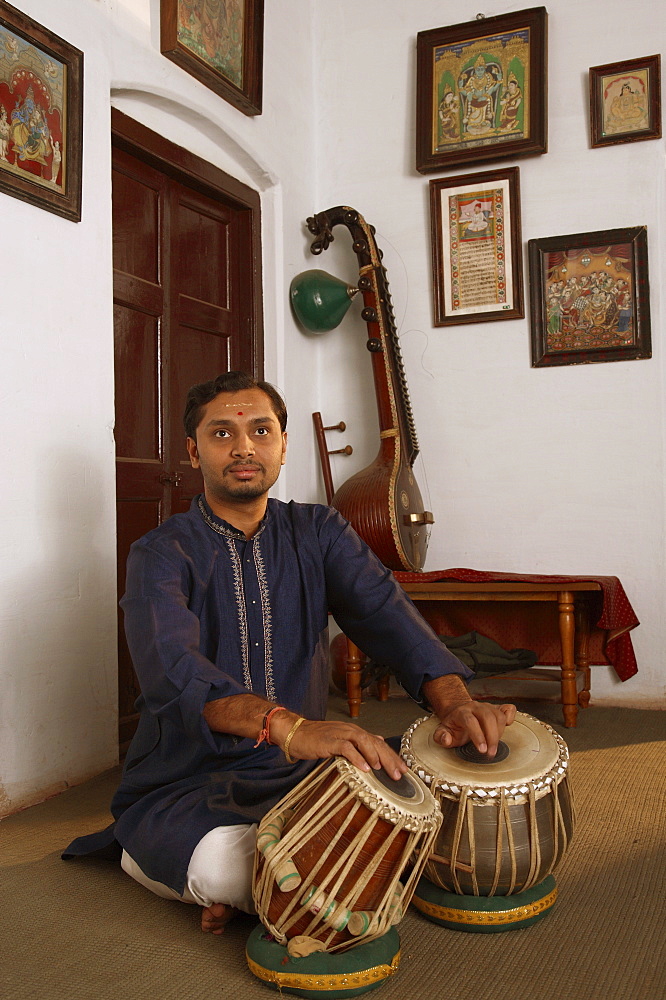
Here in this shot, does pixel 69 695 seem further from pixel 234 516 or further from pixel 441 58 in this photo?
pixel 441 58

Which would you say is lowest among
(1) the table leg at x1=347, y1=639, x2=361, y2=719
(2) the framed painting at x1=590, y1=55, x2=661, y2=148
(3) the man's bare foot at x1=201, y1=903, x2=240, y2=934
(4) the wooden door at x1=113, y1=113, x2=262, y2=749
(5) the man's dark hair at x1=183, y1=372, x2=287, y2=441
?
(3) the man's bare foot at x1=201, y1=903, x2=240, y2=934

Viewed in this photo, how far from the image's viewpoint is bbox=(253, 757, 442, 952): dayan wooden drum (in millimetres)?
1661

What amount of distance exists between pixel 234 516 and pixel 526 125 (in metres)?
3.16

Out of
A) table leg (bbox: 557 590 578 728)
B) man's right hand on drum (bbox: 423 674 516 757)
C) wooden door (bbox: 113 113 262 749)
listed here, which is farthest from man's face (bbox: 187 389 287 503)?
table leg (bbox: 557 590 578 728)

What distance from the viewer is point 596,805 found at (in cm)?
277

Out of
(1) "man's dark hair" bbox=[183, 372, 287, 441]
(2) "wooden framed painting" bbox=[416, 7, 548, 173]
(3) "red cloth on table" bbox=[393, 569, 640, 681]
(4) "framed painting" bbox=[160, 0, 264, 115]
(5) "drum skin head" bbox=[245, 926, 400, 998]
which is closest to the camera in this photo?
(5) "drum skin head" bbox=[245, 926, 400, 998]

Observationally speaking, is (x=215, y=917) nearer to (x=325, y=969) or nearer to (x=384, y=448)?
(x=325, y=969)

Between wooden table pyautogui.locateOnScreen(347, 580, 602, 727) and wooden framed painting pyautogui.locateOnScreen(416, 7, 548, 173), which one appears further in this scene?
wooden framed painting pyautogui.locateOnScreen(416, 7, 548, 173)

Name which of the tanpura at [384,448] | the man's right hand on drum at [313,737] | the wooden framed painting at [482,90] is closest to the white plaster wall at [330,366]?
the wooden framed painting at [482,90]

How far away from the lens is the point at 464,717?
6.33ft

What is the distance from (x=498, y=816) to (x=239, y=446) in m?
1.09

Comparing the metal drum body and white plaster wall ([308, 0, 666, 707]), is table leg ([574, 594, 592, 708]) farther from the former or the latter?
the metal drum body

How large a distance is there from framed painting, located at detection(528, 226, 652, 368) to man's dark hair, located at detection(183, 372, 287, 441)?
2.44 m

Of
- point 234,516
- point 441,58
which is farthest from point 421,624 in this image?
point 441,58
